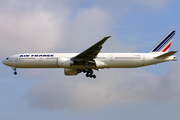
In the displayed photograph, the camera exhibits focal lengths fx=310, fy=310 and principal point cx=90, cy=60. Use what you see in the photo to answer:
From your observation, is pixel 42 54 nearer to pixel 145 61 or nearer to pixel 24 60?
pixel 24 60

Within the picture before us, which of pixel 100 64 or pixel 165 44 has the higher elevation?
pixel 165 44

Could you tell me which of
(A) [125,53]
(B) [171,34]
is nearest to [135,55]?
(A) [125,53]

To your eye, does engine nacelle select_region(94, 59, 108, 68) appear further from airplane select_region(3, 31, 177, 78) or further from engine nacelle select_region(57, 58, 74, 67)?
engine nacelle select_region(57, 58, 74, 67)

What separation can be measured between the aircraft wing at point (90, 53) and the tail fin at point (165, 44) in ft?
27.7

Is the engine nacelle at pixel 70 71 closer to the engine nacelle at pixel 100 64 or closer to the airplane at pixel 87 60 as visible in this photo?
the airplane at pixel 87 60

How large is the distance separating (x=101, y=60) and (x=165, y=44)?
31.7ft

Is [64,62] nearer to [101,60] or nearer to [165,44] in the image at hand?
[101,60]

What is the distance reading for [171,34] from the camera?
43.6 meters

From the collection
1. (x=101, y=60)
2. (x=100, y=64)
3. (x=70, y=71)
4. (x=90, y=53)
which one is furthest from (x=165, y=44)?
(x=70, y=71)

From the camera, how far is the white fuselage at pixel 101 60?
40.1m

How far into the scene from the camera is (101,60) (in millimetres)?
40156

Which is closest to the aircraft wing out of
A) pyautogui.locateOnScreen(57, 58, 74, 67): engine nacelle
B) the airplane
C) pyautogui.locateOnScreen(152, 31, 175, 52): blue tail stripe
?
the airplane

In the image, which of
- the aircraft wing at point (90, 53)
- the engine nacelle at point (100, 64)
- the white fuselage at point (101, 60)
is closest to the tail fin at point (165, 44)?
the white fuselage at point (101, 60)

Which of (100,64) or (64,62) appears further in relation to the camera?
(100,64)
